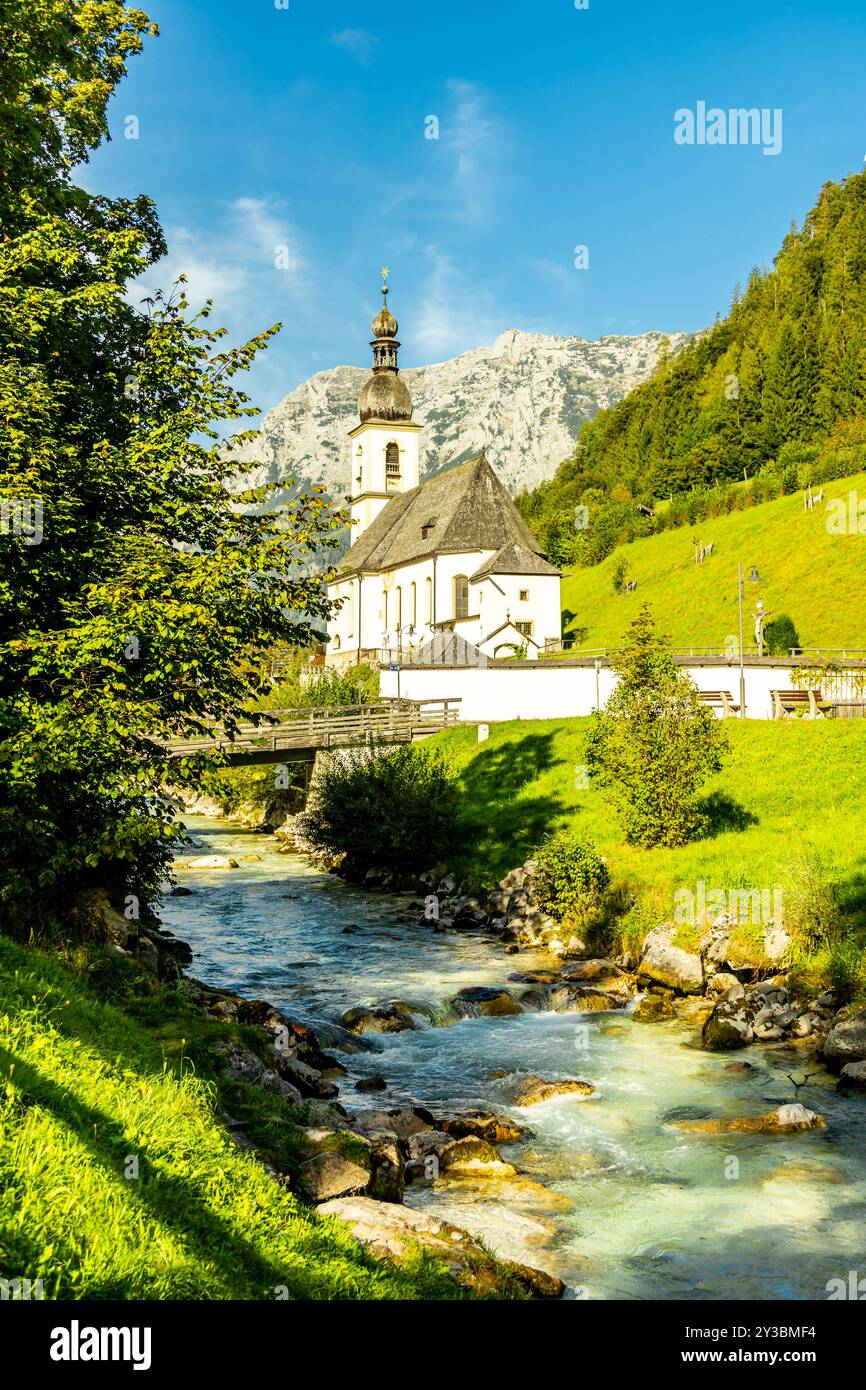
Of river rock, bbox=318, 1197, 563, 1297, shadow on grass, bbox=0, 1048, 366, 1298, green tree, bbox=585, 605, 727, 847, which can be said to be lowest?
river rock, bbox=318, 1197, 563, 1297

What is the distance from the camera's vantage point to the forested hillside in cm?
9638

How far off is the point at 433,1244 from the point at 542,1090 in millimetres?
6445

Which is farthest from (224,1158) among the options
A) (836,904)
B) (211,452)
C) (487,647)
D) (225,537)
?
(487,647)

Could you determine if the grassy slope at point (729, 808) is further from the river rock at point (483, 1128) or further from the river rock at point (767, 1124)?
the river rock at point (483, 1128)

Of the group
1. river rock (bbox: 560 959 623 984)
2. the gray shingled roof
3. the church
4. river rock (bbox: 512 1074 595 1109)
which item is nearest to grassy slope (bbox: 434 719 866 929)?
river rock (bbox: 560 959 623 984)

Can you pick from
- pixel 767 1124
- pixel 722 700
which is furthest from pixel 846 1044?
pixel 722 700

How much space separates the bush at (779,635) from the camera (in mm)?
53219

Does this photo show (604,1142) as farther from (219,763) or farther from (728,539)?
(728,539)

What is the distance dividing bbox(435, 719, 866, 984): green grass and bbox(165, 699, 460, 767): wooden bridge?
278 cm

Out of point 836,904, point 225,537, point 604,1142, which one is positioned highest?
point 225,537

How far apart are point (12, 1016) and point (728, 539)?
76287mm

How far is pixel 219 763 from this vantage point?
12.9 metres

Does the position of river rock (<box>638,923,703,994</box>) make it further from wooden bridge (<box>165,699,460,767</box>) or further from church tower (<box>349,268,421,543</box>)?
church tower (<box>349,268,421,543</box>)

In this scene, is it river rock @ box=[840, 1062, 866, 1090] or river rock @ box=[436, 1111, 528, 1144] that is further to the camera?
river rock @ box=[840, 1062, 866, 1090]
